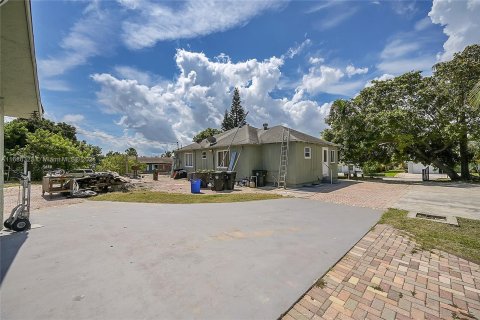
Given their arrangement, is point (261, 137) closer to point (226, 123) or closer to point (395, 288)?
point (395, 288)

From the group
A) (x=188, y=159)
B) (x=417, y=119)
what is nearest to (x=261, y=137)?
(x=188, y=159)

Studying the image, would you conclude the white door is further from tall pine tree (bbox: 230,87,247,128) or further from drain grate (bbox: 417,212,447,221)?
tall pine tree (bbox: 230,87,247,128)

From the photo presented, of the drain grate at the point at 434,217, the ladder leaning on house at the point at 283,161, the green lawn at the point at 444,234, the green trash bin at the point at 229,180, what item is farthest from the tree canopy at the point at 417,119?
the green lawn at the point at 444,234

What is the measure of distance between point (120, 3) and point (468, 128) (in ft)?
77.0

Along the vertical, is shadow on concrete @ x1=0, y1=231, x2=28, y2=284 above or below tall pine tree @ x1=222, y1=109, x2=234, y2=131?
below

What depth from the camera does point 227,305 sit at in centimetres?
248

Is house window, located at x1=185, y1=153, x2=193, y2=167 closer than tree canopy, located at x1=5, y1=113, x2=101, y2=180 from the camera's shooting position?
No

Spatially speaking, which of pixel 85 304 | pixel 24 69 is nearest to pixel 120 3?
pixel 24 69

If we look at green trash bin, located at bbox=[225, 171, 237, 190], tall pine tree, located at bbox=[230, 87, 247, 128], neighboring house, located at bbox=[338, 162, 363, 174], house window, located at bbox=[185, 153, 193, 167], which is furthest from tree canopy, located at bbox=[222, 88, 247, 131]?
green trash bin, located at bbox=[225, 171, 237, 190]

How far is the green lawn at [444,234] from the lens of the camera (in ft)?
13.9

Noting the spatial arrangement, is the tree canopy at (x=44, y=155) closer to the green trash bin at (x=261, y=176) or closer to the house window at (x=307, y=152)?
the green trash bin at (x=261, y=176)

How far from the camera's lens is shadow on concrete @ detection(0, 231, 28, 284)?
133 inches

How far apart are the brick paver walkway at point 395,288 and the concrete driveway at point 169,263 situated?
0.24 m

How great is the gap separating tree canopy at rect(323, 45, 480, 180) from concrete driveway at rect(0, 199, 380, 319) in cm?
1543
